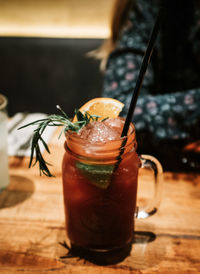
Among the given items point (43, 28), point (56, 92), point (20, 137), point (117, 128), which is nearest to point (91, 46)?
point (56, 92)

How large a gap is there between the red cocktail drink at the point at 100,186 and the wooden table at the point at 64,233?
43 mm

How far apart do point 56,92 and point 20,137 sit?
1365mm

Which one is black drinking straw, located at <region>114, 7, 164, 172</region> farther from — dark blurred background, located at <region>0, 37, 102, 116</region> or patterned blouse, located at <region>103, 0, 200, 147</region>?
dark blurred background, located at <region>0, 37, 102, 116</region>

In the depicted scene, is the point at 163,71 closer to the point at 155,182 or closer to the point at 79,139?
the point at 155,182

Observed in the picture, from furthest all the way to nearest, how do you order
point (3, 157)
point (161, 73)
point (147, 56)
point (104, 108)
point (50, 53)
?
point (50, 53)
point (161, 73)
point (3, 157)
point (104, 108)
point (147, 56)

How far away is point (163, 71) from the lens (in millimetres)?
1723

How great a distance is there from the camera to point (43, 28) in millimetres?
2602

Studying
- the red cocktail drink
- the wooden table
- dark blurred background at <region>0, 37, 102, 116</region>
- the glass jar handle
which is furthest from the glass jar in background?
dark blurred background at <region>0, 37, 102, 116</region>

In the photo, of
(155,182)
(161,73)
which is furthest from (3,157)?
(161,73)

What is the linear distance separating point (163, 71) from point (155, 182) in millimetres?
1177

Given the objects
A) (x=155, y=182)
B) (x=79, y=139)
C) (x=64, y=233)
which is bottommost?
(x=64, y=233)

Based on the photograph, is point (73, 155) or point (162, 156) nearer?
point (73, 155)

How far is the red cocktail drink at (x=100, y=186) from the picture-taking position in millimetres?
558

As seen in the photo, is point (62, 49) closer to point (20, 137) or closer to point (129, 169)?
point (20, 137)
